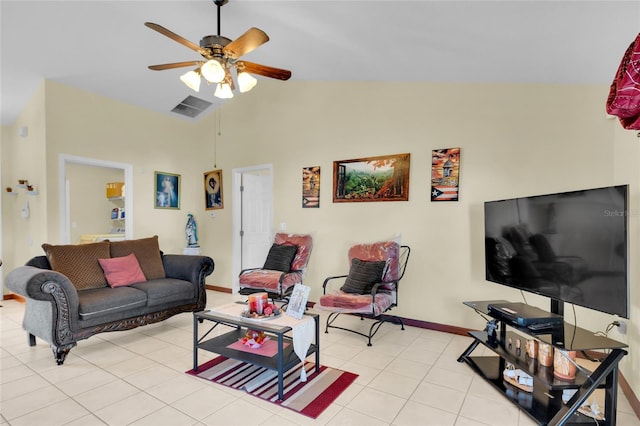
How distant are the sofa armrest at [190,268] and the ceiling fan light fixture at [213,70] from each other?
2170 millimetres

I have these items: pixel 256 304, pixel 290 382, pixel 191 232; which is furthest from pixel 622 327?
pixel 191 232

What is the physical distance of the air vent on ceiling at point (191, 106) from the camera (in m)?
5.27

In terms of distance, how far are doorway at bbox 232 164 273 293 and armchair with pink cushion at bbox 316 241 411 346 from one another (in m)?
1.95

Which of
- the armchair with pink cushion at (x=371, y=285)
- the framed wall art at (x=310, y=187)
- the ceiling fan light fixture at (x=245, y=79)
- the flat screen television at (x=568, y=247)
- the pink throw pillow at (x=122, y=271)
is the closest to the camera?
the flat screen television at (x=568, y=247)

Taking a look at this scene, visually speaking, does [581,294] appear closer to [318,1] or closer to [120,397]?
[318,1]

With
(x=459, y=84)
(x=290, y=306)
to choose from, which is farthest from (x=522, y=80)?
(x=290, y=306)

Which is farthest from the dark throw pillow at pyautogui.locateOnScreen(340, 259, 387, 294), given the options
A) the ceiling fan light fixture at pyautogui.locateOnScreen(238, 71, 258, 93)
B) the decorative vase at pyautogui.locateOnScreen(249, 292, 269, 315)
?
the ceiling fan light fixture at pyautogui.locateOnScreen(238, 71, 258, 93)

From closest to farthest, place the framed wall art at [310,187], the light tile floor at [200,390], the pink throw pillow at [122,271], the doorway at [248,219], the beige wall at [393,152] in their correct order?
1. the light tile floor at [200,390]
2. the beige wall at [393,152]
3. the pink throw pillow at [122,271]
4. the framed wall art at [310,187]
5. the doorway at [248,219]

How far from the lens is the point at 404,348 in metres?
3.19

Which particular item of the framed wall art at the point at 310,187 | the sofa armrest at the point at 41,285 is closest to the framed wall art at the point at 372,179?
the framed wall art at the point at 310,187

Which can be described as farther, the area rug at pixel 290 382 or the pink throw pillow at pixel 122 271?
the pink throw pillow at pixel 122 271

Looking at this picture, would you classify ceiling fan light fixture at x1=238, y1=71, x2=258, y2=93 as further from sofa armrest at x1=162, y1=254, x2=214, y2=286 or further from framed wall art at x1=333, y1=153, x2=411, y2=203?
sofa armrest at x1=162, y1=254, x2=214, y2=286

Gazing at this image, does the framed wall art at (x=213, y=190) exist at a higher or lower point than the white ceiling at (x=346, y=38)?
lower

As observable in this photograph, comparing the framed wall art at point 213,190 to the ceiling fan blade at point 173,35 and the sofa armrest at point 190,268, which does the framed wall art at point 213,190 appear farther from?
the ceiling fan blade at point 173,35
